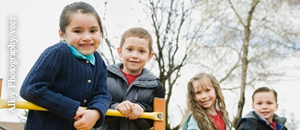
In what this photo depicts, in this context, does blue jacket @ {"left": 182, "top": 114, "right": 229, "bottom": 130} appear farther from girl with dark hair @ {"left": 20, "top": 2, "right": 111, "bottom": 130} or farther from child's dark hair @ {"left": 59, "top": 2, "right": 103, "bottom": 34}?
child's dark hair @ {"left": 59, "top": 2, "right": 103, "bottom": 34}

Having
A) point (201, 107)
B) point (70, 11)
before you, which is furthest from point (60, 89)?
point (201, 107)

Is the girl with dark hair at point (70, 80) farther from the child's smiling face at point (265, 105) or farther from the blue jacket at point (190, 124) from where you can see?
the child's smiling face at point (265, 105)

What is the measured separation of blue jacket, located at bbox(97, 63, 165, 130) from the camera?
2713mm

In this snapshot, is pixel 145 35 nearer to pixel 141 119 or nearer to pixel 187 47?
pixel 141 119

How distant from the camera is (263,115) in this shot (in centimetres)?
380

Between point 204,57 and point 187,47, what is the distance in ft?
2.03

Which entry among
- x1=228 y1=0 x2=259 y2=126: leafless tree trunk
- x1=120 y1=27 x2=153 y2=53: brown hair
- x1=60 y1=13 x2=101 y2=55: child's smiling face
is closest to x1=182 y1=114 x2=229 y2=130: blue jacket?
x1=120 y1=27 x2=153 y2=53: brown hair

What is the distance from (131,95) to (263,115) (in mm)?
1690

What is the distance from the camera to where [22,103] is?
1.93m

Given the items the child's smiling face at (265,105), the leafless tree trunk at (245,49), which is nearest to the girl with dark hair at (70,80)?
the child's smiling face at (265,105)

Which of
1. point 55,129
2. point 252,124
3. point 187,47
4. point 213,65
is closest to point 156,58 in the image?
point 187,47

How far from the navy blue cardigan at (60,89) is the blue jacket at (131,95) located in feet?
1.87

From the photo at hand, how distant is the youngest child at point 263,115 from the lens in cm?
369

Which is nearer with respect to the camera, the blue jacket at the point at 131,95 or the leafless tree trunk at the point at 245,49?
the blue jacket at the point at 131,95
